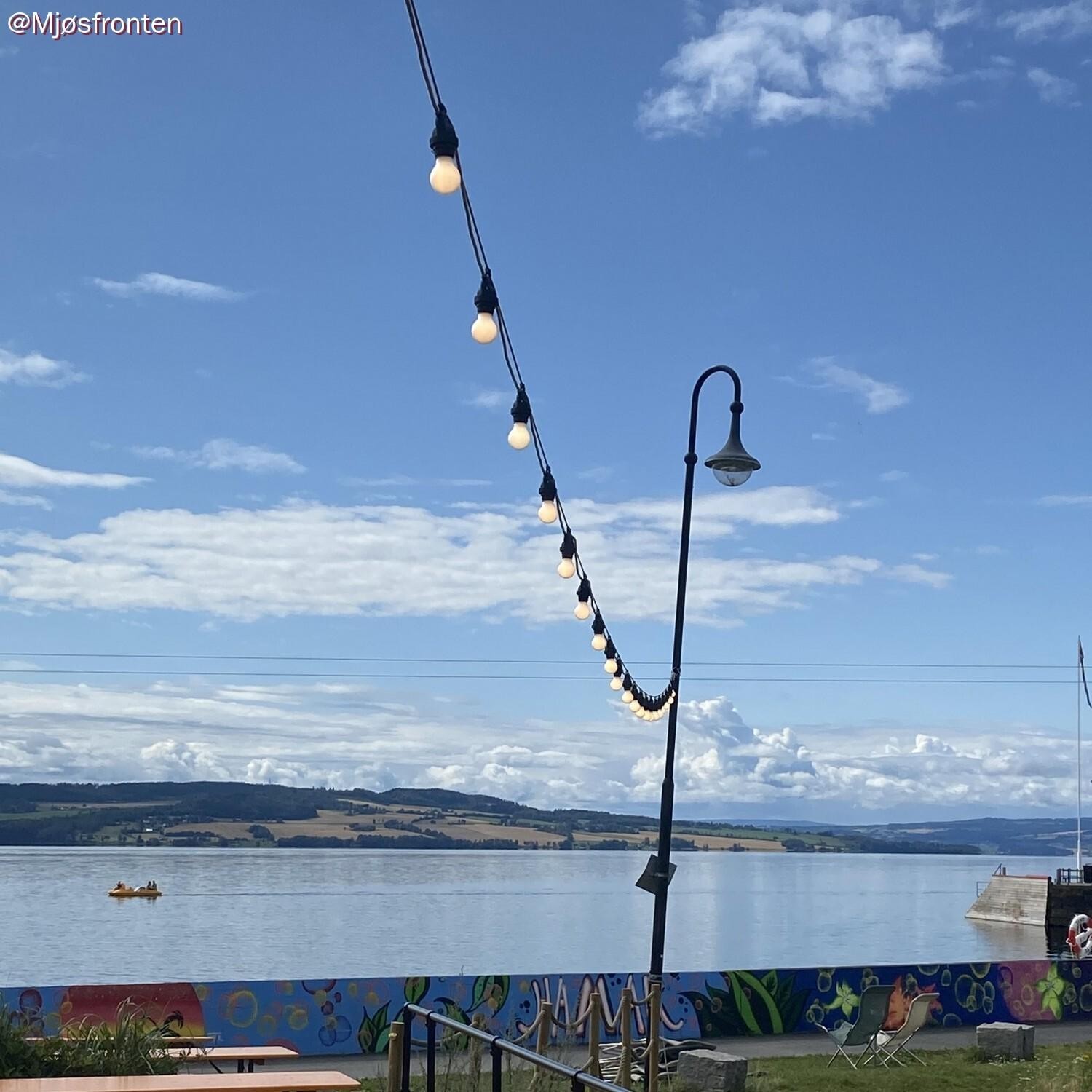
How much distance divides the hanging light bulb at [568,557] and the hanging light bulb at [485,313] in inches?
261

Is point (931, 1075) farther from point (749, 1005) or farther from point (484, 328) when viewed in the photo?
point (484, 328)

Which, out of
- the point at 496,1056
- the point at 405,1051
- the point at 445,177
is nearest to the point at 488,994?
the point at 405,1051

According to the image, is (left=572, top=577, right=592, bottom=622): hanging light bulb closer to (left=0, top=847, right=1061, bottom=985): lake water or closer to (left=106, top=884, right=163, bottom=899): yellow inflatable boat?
(left=0, top=847, right=1061, bottom=985): lake water

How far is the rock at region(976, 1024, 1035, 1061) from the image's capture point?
57.5 ft

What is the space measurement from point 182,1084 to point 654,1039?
5.19 metres

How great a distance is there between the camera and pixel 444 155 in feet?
24.7

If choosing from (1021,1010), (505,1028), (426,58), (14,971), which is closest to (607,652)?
(505,1028)

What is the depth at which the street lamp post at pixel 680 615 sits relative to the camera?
51.1 ft

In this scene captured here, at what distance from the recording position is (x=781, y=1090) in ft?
48.5

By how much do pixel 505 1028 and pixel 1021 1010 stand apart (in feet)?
28.1

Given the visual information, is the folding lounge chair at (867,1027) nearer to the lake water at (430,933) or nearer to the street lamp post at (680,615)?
the street lamp post at (680,615)

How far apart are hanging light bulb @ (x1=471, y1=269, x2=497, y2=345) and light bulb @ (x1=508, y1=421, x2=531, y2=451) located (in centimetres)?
281

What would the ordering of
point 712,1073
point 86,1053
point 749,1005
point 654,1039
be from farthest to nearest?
point 749,1005 → point 712,1073 → point 654,1039 → point 86,1053

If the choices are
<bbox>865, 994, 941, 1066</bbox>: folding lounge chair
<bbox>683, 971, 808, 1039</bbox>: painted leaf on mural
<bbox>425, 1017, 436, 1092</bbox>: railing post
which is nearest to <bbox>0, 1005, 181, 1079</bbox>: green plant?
<bbox>425, 1017, 436, 1092</bbox>: railing post
